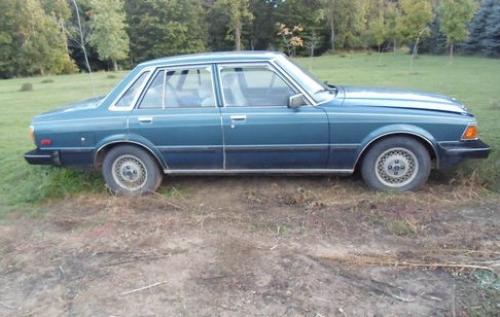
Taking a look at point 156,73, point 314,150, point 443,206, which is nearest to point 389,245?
point 443,206

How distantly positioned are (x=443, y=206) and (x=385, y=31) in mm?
34062

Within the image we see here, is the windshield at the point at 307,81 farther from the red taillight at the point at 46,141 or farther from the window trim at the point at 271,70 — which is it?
the red taillight at the point at 46,141

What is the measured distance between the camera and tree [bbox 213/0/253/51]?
46656 millimetres

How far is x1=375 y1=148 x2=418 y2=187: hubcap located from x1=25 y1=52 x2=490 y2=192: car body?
0.5 inches

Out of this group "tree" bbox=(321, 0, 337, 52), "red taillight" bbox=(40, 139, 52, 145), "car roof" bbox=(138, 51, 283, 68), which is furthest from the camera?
"tree" bbox=(321, 0, 337, 52)

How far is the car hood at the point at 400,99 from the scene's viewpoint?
4703mm

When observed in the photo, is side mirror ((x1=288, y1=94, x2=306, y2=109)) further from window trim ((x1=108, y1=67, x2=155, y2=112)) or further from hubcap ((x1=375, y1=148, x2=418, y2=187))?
window trim ((x1=108, y1=67, x2=155, y2=112))

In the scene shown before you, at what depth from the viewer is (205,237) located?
414 cm

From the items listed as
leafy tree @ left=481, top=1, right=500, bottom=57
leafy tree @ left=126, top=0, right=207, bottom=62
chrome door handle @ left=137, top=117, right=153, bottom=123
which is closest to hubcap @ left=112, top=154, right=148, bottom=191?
chrome door handle @ left=137, top=117, right=153, bottom=123

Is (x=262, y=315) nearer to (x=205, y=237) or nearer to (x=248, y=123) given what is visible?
(x=205, y=237)

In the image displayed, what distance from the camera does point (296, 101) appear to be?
4648 mm

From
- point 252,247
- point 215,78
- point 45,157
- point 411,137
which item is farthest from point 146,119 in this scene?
point 411,137

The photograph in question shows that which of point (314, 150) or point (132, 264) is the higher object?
point (314, 150)

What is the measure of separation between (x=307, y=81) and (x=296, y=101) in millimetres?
480
